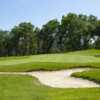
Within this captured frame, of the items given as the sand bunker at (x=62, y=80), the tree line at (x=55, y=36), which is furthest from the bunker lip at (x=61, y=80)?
the tree line at (x=55, y=36)

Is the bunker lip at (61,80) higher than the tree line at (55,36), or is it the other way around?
the tree line at (55,36)

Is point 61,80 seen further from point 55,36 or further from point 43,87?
point 55,36

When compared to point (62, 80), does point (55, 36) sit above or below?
above

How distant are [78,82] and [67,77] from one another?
2665 millimetres

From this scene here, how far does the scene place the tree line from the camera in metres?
90.1

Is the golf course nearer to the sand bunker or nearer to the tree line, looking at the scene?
the sand bunker

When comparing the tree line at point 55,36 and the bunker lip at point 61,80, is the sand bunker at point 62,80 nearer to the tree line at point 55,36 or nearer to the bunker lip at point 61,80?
the bunker lip at point 61,80

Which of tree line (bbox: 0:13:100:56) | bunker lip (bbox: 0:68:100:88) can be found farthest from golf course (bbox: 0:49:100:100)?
tree line (bbox: 0:13:100:56)

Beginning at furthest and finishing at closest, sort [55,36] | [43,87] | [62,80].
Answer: [55,36] < [62,80] < [43,87]

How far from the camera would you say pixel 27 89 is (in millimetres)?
15016

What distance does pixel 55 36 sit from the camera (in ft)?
309

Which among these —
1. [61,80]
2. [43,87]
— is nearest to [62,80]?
[61,80]

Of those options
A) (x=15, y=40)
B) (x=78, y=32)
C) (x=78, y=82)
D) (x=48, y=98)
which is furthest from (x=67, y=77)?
(x=15, y=40)

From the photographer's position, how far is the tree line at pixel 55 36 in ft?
296
